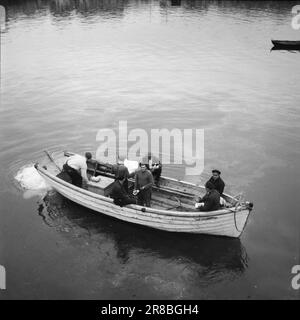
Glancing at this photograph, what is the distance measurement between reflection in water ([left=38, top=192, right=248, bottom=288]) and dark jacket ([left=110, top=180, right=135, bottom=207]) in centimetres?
156

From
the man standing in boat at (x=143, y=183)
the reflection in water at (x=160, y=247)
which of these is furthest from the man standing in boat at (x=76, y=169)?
the man standing in boat at (x=143, y=183)

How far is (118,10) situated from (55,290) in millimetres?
74244

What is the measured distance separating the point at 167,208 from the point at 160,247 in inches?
62.4

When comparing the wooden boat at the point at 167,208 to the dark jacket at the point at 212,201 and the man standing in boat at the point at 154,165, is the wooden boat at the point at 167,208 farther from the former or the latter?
the man standing in boat at the point at 154,165

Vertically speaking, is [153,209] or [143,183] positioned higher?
[143,183]

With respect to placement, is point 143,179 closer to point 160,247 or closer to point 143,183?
point 143,183

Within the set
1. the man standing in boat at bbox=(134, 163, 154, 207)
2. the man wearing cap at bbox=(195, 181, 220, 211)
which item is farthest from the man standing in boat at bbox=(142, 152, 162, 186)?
the man wearing cap at bbox=(195, 181, 220, 211)

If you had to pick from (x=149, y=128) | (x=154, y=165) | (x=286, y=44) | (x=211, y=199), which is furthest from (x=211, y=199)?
(x=286, y=44)

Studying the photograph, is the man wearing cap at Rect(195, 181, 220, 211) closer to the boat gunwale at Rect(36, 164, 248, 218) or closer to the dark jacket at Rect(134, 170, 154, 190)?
the boat gunwale at Rect(36, 164, 248, 218)

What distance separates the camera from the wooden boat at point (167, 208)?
12664 mm

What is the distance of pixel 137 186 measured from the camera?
13695mm

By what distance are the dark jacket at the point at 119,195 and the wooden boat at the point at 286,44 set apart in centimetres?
3784

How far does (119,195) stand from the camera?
13203 millimetres

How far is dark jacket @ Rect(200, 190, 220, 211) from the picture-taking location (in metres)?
12.5
